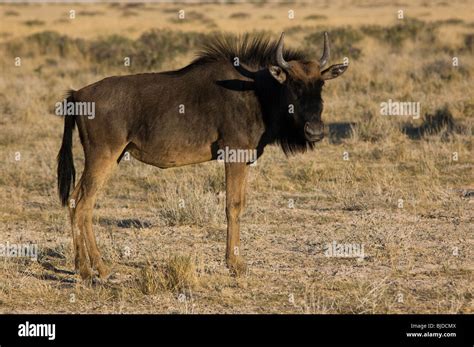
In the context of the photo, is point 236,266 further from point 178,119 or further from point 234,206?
point 178,119

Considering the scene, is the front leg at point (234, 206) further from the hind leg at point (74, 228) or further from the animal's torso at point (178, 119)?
the hind leg at point (74, 228)

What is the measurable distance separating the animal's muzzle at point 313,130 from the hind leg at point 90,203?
189cm

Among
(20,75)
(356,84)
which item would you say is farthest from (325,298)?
(20,75)

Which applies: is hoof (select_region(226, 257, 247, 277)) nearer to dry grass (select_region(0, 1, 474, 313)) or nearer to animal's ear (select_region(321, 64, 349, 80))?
dry grass (select_region(0, 1, 474, 313))

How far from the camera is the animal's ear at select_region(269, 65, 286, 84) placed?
Answer: 8.12 metres

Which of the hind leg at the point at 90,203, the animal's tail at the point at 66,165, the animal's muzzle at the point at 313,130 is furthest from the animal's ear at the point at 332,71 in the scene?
the animal's tail at the point at 66,165

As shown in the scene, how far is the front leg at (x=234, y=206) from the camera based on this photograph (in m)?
8.38

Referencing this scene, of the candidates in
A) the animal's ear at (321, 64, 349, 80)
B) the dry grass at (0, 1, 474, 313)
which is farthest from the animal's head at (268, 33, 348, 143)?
the dry grass at (0, 1, 474, 313)

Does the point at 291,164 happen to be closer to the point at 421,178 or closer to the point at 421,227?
the point at 421,178

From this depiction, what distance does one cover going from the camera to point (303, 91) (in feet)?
26.3

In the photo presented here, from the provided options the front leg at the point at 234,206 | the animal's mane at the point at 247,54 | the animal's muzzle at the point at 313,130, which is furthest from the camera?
the animal's mane at the point at 247,54

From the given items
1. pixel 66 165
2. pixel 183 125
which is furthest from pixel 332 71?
pixel 66 165

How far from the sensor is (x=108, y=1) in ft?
321

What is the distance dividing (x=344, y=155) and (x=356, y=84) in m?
7.82
